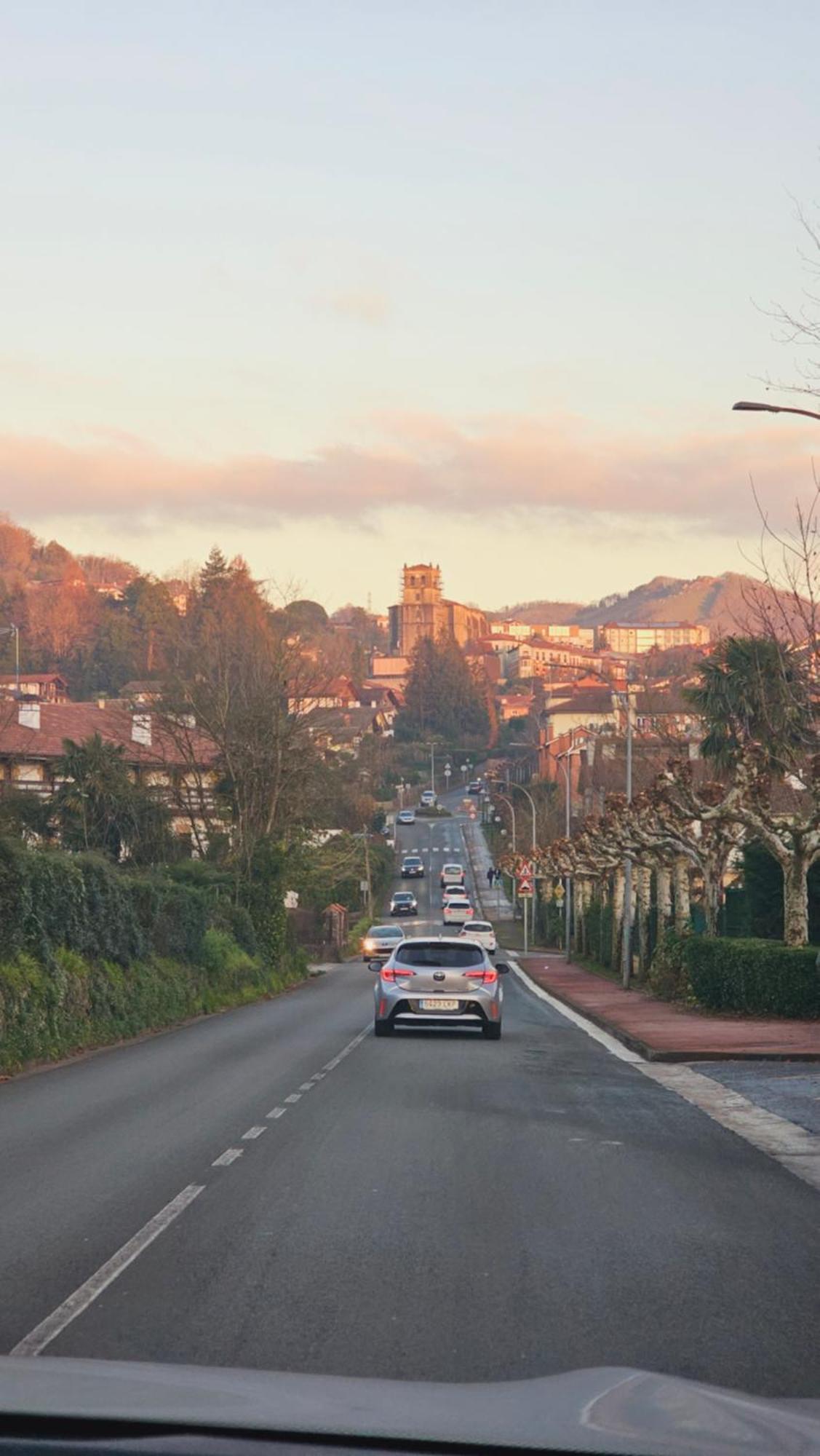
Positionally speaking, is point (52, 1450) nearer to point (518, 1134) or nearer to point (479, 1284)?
point (479, 1284)

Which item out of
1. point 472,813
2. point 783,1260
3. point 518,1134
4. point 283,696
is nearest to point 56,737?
point 283,696

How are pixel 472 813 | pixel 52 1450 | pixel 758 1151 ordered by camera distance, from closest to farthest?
pixel 52 1450
pixel 758 1151
pixel 472 813

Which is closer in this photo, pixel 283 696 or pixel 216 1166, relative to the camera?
pixel 216 1166

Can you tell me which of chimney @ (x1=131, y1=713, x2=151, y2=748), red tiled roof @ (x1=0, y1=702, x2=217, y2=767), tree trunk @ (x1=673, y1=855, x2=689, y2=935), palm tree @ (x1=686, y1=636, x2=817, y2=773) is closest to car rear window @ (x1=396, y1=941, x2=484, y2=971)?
tree trunk @ (x1=673, y1=855, x2=689, y2=935)

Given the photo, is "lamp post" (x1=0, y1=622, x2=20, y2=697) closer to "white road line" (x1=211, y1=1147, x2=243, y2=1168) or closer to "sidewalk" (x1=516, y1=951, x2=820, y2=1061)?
"sidewalk" (x1=516, y1=951, x2=820, y2=1061)

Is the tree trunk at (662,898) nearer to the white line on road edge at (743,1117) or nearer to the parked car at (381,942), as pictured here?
the parked car at (381,942)

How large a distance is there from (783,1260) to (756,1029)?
18126 mm

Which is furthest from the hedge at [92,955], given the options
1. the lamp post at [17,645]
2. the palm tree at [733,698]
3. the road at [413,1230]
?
the lamp post at [17,645]

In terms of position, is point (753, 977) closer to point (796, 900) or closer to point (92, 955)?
point (796, 900)

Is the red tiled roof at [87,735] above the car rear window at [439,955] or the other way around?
above

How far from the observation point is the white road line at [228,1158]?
11484mm

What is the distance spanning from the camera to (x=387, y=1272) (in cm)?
782

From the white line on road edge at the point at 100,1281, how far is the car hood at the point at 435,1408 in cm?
303

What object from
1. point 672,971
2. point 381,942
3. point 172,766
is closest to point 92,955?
point 672,971
